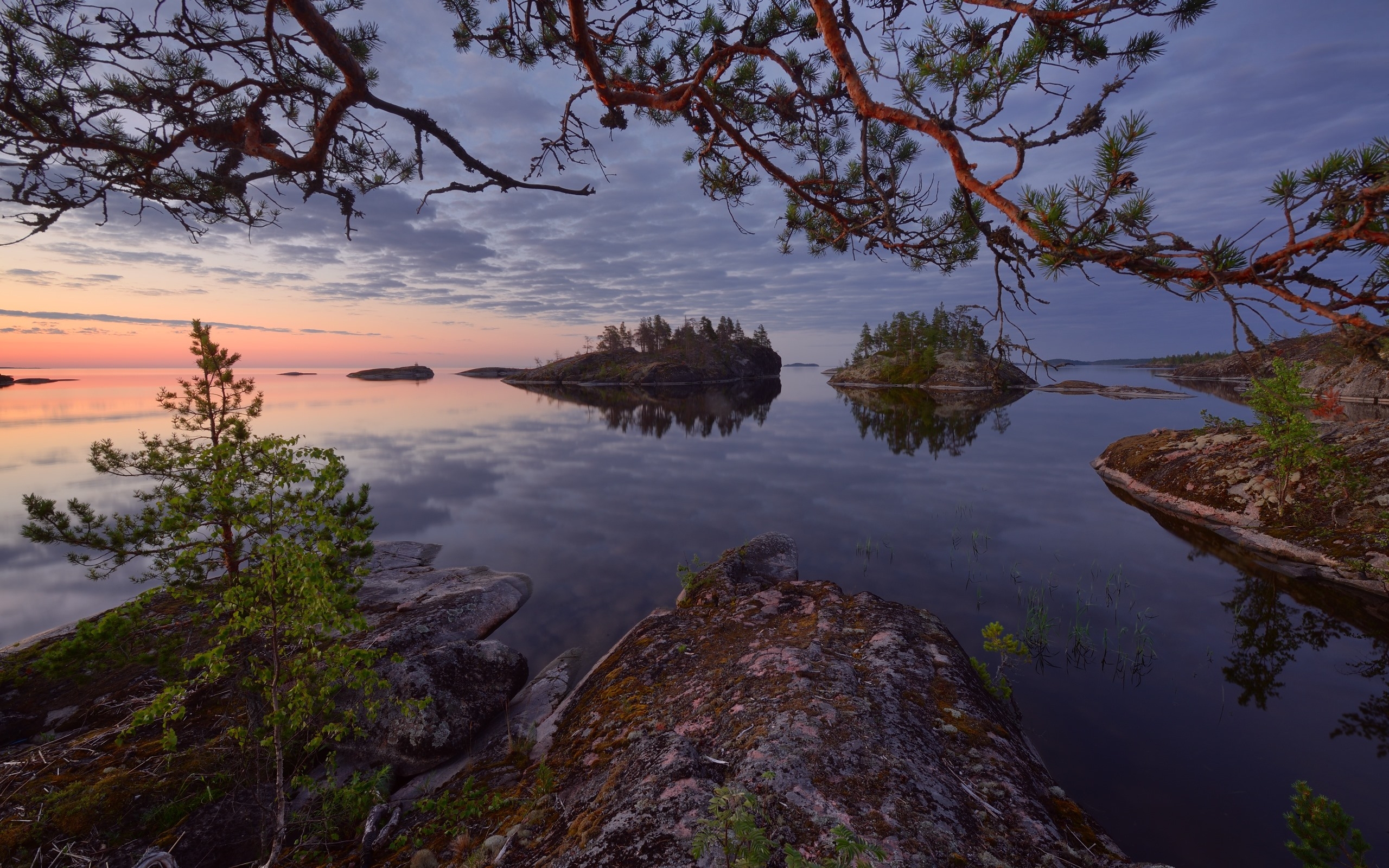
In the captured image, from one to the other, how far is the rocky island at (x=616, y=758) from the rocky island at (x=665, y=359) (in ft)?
303

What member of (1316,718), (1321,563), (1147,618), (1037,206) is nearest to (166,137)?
(1037,206)

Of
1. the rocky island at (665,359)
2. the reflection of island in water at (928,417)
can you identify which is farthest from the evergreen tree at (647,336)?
the reflection of island in water at (928,417)

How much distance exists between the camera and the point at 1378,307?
2455 millimetres

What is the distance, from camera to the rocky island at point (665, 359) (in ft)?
347

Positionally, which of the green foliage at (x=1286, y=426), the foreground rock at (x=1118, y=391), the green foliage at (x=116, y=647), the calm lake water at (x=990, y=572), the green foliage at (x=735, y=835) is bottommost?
the calm lake water at (x=990, y=572)

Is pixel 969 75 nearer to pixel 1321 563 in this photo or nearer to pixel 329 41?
pixel 329 41

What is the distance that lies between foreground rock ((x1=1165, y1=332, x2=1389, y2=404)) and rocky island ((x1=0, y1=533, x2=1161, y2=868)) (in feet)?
10.5

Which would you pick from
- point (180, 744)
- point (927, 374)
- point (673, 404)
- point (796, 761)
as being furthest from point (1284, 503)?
point (927, 374)

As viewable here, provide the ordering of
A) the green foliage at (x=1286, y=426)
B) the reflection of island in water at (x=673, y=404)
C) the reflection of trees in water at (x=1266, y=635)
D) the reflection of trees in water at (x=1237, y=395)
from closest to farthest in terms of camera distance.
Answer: the reflection of trees in water at (x=1266, y=635) < the green foliage at (x=1286, y=426) < the reflection of trees in water at (x=1237, y=395) < the reflection of island in water at (x=673, y=404)

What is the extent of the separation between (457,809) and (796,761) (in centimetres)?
362

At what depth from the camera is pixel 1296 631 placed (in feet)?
30.8

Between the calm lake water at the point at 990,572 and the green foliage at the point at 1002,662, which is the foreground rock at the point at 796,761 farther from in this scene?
the calm lake water at the point at 990,572

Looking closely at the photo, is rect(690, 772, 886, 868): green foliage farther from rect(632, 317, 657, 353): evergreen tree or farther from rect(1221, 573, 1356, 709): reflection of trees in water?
rect(632, 317, 657, 353): evergreen tree

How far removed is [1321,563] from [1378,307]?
48.2ft
